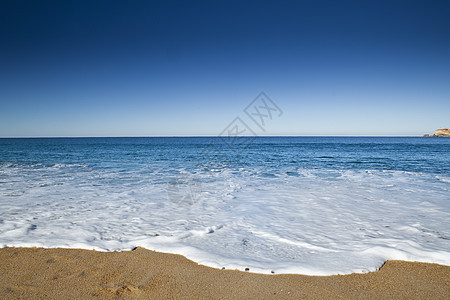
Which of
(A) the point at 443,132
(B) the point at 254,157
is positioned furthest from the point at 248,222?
(A) the point at 443,132

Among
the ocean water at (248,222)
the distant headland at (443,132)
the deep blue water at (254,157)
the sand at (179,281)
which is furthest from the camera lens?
the distant headland at (443,132)

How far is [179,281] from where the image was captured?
103 inches

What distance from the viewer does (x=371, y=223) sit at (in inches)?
178

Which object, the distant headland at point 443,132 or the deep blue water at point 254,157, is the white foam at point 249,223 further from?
the distant headland at point 443,132

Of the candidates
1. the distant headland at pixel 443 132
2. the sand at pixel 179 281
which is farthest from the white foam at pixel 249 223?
the distant headland at pixel 443 132

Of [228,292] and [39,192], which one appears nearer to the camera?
[228,292]

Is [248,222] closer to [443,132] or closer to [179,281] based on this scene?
[179,281]

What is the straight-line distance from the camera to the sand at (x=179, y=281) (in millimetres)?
2389

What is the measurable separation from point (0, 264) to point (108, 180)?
650cm

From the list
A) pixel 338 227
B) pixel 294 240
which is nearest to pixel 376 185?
pixel 338 227

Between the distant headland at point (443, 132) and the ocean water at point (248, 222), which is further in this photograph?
the distant headland at point (443, 132)

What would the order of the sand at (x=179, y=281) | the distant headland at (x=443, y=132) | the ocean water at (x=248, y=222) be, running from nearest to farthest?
the sand at (x=179, y=281)
the ocean water at (x=248, y=222)
the distant headland at (x=443, y=132)

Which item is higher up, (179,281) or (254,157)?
(179,281)

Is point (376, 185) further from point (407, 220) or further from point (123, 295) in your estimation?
point (123, 295)
